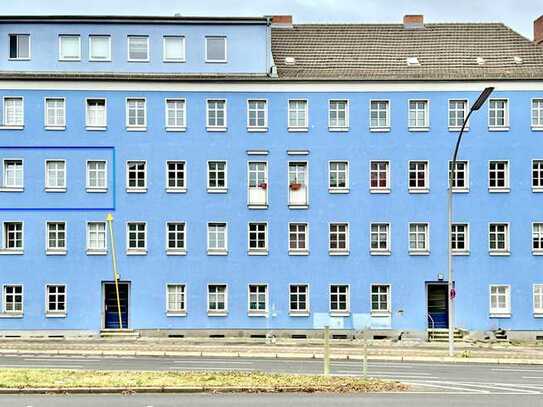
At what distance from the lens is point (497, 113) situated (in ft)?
158

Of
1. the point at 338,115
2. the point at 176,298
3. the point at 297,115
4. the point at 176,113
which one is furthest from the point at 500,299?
the point at 176,113

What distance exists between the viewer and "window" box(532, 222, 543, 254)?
156 feet

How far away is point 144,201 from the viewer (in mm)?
47094

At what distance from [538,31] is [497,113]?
26.9ft

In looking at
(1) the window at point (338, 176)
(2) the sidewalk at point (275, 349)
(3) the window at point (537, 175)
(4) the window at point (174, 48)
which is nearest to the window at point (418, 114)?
(1) the window at point (338, 176)

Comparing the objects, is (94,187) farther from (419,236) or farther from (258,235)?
(419,236)

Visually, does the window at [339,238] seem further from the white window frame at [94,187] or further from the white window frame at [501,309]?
the white window frame at [94,187]

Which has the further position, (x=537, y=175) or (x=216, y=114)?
→ (x=537, y=175)

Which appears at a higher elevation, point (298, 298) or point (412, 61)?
point (412, 61)

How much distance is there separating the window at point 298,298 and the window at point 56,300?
11.8 metres

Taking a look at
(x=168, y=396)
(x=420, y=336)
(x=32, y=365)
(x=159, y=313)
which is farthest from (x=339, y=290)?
(x=168, y=396)

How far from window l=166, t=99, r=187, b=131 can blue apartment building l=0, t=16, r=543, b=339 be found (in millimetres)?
75

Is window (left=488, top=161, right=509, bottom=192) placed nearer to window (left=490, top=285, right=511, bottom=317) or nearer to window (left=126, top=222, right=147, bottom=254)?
window (left=490, top=285, right=511, bottom=317)

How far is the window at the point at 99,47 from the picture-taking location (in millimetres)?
47531
